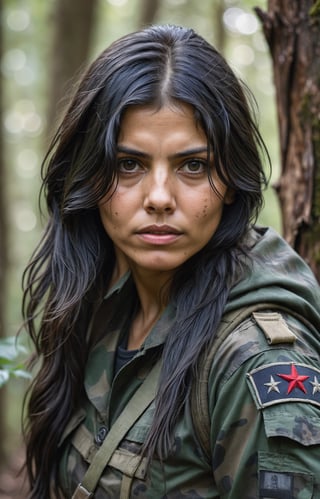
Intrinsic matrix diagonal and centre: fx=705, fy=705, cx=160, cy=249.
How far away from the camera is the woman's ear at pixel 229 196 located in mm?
2463

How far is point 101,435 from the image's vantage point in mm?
2541

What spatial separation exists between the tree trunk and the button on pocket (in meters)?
1.10

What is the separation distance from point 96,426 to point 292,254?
964mm

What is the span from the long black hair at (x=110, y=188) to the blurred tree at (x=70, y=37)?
4.66 metres

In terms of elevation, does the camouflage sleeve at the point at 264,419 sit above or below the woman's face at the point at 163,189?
below

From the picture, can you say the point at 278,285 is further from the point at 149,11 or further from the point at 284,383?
the point at 149,11

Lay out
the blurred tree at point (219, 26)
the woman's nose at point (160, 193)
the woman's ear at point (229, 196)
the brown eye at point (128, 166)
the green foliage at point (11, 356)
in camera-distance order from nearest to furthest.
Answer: the woman's nose at point (160, 193), the brown eye at point (128, 166), the woman's ear at point (229, 196), the green foliage at point (11, 356), the blurred tree at point (219, 26)

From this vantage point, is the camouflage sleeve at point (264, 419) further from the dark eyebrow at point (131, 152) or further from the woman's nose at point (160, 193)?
the dark eyebrow at point (131, 152)

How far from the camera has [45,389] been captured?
2.92 meters

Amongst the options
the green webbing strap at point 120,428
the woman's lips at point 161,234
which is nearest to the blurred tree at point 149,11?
the woman's lips at point 161,234

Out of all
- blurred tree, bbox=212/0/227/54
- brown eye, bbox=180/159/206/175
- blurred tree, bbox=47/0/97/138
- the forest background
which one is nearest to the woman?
brown eye, bbox=180/159/206/175

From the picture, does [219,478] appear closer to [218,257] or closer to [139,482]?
[139,482]

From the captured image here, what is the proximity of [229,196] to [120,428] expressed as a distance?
89 cm

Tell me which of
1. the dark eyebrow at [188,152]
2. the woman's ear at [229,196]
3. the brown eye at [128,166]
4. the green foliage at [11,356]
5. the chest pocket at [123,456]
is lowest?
the chest pocket at [123,456]
